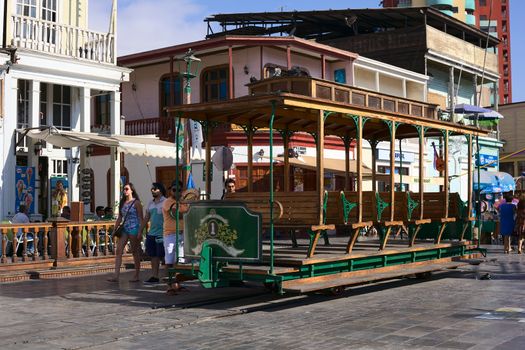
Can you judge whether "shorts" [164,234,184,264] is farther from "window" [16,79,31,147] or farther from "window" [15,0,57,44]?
"window" [15,0,57,44]

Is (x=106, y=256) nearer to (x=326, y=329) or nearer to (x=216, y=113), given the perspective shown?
(x=216, y=113)

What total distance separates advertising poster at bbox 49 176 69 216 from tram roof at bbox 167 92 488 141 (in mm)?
6921

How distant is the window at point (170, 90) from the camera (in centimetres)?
2792

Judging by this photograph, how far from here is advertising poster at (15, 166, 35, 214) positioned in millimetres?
17281

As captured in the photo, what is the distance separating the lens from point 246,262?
962 cm

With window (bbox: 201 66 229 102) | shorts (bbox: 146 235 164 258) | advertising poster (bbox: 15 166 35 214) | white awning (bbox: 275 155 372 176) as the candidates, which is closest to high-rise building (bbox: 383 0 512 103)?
window (bbox: 201 66 229 102)

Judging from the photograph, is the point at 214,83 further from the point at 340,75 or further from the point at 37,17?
the point at 37,17

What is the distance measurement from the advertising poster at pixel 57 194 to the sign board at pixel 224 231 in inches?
306

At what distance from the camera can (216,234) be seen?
32.6 ft

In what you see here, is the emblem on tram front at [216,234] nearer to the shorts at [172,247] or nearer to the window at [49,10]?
the shorts at [172,247]

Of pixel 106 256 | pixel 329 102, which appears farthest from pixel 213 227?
pixel 106 256

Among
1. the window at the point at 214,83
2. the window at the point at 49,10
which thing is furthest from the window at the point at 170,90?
the window at the point at 49,10

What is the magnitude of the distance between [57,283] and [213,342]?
631cm

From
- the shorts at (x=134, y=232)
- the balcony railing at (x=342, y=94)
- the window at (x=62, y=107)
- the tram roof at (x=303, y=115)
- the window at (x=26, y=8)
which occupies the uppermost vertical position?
the window at (x=26, y=8)
